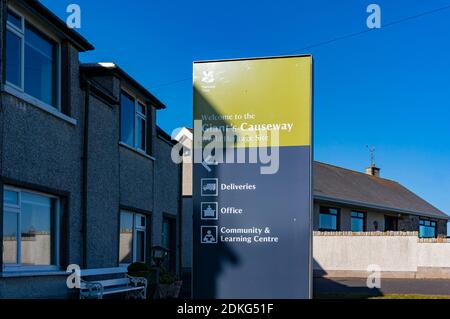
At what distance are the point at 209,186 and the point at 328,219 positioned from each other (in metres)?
23.7

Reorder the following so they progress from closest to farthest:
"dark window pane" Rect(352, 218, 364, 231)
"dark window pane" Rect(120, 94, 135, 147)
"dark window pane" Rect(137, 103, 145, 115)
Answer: "dark window pane" Rect(120, 94, 135, 147) → "dark window pane" Rect(137, 103, 145, 115) → "dark window pane" Rect(352, 218, 364, 231)

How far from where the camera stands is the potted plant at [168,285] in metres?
14.5

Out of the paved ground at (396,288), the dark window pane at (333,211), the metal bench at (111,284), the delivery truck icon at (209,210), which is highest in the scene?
the delivery truck icon at (209,210)

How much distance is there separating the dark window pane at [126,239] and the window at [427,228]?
90.1 feet

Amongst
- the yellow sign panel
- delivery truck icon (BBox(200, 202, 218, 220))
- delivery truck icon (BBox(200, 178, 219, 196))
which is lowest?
delivery truck icon (BBox(200, 202, 218, 220))

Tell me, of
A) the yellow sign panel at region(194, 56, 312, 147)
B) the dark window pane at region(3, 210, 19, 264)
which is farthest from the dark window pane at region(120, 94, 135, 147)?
the yellow sign panel at region(194, 56, 312, 147)

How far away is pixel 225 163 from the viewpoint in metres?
7.59

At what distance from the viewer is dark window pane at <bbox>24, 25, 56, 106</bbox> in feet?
34.7

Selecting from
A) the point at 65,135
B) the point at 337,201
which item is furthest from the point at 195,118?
the point at 337,201

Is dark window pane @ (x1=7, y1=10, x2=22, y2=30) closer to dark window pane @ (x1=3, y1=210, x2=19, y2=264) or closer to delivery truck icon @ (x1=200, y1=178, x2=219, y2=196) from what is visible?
dark window pane @ (x1=3, y1=210, x2=19, y2=264)

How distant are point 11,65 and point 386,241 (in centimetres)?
1892

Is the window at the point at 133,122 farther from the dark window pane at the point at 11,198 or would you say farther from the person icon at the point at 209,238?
the person icon at the point at 209,238

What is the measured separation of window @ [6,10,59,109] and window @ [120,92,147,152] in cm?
365

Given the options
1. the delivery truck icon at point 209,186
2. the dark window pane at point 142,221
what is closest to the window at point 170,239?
the dark window pane at point 142,221
